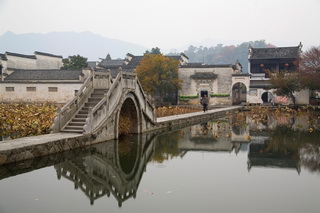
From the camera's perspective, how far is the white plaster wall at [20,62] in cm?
4467

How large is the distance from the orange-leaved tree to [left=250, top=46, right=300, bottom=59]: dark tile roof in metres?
13.7

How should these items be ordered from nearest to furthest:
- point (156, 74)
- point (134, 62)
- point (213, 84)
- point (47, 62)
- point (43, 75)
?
point (43, 75) < point (156, 74) < point (213, 84) < point (134, 62) < point (47, 62)

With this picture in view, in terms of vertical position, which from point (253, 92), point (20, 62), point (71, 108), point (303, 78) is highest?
point (20, 62)

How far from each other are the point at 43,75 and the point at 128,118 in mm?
25890

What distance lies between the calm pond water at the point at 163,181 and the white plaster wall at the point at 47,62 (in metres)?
41.7

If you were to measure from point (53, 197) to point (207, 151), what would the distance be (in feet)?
24.9

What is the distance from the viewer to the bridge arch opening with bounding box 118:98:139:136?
660 inches

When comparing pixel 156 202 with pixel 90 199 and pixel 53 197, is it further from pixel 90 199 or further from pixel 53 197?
pixel 53 197

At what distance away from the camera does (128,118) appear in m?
17.3

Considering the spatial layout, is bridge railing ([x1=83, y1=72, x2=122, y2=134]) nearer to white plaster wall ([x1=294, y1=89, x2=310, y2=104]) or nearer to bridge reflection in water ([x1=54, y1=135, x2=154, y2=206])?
bridge reflection in water ([x1=54, y1=135, x2=154, y2=206])

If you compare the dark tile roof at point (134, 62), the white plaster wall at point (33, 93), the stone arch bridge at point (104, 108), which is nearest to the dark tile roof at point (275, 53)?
the dark tile roof at point (134, 62)

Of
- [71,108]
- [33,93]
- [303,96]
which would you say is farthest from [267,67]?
[71,108]

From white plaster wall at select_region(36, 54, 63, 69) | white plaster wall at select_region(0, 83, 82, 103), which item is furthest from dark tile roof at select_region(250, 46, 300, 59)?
white plaster wall at select_region(36, 54, 63, 69)

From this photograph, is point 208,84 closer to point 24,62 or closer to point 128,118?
point 24,62
